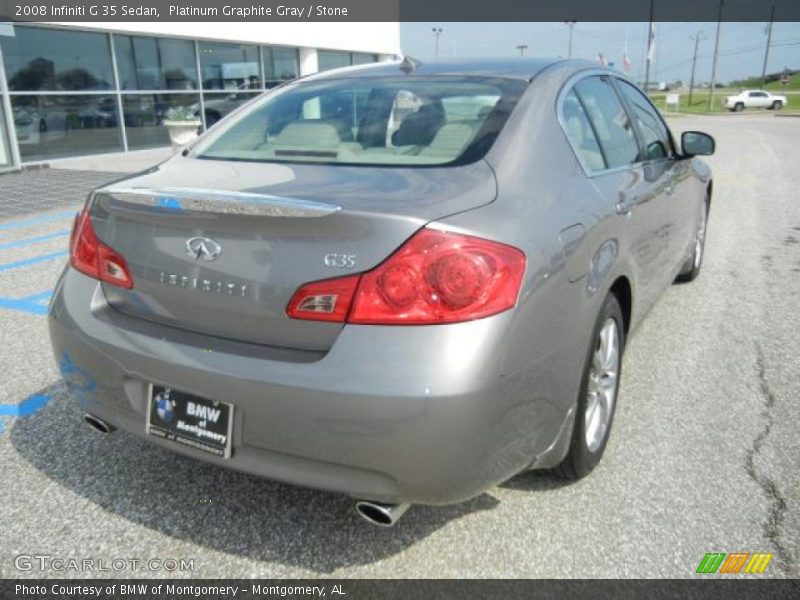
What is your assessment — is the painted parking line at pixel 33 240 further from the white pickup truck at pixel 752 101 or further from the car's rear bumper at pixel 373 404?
the white pickup truck at pixel 752 101

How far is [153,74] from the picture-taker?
1512cm

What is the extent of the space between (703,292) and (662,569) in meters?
3.47

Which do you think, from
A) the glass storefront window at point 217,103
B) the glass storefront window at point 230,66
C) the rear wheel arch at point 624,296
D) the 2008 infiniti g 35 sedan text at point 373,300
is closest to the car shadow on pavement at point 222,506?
the 2008 infiniti g 35 sedan text at point 373,300

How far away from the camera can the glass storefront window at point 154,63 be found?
14.3m

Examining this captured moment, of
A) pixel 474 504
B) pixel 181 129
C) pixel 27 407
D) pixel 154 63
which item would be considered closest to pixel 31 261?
pixel 27 407

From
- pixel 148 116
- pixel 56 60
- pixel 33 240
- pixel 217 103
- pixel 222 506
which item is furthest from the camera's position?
pixel 217 103

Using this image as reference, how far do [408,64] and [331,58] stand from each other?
20.3 metres

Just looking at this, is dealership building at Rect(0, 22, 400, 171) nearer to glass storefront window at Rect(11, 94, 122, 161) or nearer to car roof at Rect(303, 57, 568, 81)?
glass storefront window at Rect(11, 94, 122, 161)

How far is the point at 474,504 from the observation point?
8.20ft

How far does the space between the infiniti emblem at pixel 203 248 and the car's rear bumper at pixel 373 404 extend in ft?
0.84

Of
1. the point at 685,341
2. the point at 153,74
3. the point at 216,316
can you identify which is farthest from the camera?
the point at 153,74

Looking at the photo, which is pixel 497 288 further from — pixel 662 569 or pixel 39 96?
pixel 39 96

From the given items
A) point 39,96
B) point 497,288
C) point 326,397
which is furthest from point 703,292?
point 39,96

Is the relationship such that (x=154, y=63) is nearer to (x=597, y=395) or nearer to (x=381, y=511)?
(x=597, y=395)
